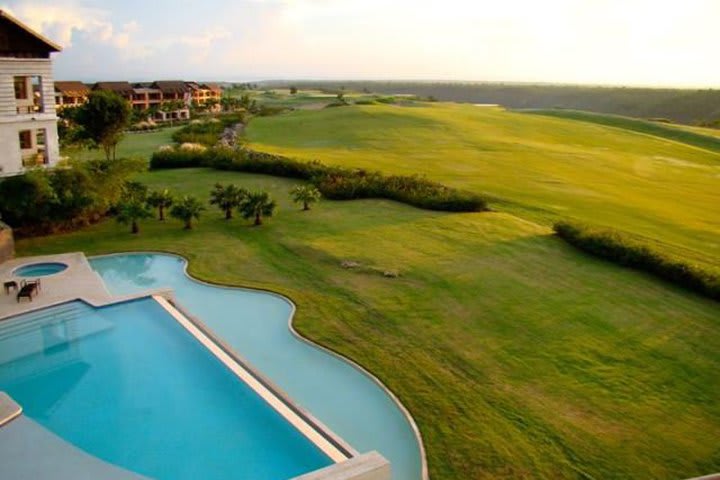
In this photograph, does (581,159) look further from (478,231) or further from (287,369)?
(287,369)

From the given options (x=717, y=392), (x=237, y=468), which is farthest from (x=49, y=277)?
(x=717, y=392)

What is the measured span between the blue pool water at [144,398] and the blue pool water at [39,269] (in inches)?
145

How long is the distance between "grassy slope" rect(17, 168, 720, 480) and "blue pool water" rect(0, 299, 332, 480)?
2715 mm

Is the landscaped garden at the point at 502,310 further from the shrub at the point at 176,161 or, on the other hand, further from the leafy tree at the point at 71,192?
the shrub at the point at 176,161

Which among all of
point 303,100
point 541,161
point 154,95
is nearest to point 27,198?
point 541,161

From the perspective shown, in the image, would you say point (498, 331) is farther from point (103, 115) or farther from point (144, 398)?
point (103, 115)

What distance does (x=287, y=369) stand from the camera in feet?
41.1

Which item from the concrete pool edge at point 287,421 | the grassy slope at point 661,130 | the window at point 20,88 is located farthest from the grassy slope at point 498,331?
→ the grassy slope at point 661,130

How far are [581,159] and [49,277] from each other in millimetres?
34181

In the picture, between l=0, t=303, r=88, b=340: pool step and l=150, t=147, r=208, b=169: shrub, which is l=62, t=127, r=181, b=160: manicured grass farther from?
l=0, t=303, r=88, b=340: pool step

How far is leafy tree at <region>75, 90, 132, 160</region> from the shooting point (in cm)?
3097

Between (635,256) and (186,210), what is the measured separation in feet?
53.3

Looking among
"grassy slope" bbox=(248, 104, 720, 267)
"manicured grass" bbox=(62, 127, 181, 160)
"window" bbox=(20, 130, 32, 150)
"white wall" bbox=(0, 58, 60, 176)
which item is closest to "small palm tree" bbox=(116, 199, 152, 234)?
"white wall" bbox=(0, 58, 60, 176)

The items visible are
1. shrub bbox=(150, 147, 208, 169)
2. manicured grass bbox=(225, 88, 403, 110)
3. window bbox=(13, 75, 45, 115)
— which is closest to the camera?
window bbox=(13, 75, 45, 115)
